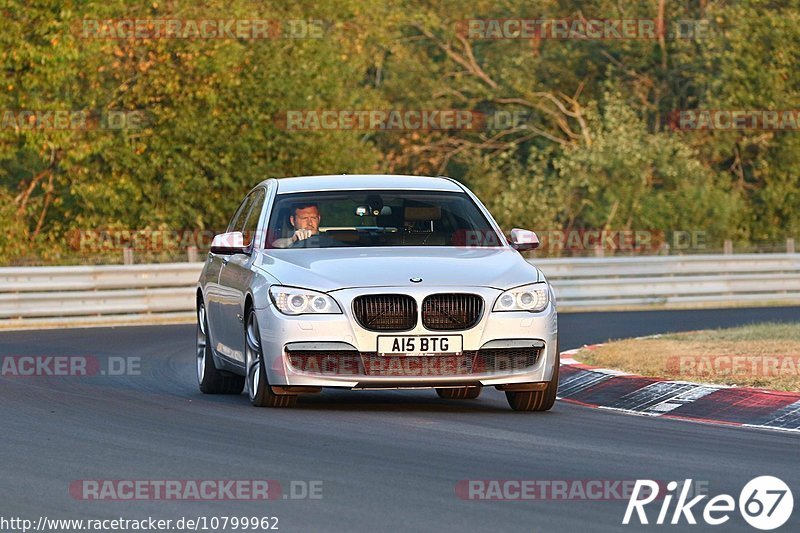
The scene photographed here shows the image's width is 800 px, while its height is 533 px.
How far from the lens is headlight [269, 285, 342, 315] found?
11.7 m

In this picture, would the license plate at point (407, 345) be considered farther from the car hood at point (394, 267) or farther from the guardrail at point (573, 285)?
the guardrail at point (573, 285)

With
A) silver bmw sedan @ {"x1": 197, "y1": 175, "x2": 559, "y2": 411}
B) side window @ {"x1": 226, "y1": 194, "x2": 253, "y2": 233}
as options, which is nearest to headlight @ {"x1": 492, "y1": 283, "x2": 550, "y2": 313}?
silver bmw sedan @ {"x1": 197, "y1": 175, "x2": 559, "y2": 411}

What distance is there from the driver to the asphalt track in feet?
3.90

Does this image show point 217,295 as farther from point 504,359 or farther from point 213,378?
point 504,359

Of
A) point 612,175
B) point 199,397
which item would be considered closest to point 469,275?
point 199,397

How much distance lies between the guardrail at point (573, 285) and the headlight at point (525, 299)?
51.5 feet

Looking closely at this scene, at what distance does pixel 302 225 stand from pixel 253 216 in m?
1.00

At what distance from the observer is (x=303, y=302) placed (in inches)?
462

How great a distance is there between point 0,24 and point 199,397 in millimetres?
21714

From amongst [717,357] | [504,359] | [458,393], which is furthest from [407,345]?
[717,357]

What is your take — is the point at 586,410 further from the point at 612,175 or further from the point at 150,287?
the point at 612,175

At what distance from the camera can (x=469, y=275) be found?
1188 cm

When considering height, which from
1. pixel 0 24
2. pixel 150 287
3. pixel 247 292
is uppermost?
pixel 0 24

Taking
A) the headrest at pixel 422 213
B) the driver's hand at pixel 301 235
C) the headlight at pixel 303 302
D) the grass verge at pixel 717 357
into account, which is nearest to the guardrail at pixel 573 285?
the grass verge at pixel 717 357
